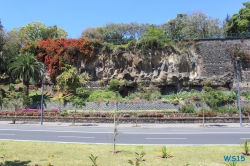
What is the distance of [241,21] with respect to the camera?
4581cm

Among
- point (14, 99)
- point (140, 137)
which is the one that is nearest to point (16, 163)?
point (140, 137)

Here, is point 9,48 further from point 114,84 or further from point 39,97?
point 114,84

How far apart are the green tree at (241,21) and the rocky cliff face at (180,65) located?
8.57 metres

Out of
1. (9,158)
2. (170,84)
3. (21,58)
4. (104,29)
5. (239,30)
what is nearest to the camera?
(9,158)

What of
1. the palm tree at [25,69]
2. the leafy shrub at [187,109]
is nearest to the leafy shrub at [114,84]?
the palm tree at [25,69]

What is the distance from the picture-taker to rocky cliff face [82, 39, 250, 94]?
38.2 metres

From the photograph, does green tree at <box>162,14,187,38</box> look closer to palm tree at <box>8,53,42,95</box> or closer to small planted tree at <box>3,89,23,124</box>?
palm tree at <box>8,53,42,95</box>

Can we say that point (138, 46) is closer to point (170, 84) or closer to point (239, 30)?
point (170, 84)

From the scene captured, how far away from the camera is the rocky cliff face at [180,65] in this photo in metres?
38.2

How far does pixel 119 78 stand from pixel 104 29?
2555 centimetres

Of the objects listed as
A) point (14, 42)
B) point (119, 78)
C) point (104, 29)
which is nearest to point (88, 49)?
point (119, 78)

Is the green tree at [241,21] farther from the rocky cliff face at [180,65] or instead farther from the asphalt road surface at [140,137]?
the asphalt road surface at [140,137]

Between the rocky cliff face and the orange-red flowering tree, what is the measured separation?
14.1 ft

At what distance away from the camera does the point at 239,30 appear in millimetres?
47125
